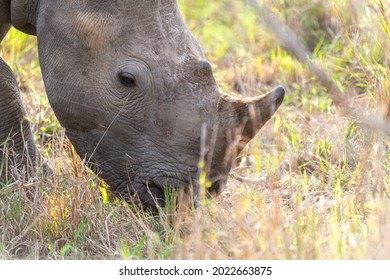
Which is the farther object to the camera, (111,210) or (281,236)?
(111,210)

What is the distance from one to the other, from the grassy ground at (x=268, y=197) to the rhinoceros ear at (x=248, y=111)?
0.73ft

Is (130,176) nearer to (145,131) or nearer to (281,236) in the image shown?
(145,131)

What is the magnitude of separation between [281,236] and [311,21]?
503 cm

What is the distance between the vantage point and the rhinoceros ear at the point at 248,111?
4609 mm

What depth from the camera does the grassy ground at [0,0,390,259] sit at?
401cm

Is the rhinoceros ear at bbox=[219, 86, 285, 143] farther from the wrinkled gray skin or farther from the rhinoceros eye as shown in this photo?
the rhinoceros eye

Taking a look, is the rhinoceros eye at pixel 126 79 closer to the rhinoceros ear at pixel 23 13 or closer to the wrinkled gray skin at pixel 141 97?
the wrinkled gray skin at pixel 141 97

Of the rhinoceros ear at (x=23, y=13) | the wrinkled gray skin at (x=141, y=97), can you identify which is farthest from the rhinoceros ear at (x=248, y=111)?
the rhinoceros ear at (x=23, y=13)

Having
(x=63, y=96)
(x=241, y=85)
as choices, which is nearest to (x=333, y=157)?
(x=241, y=85)

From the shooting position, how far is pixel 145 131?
469 centimetres

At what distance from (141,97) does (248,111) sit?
0.54 m

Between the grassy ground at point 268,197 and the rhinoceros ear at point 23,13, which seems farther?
the rhinoceros ear at point 23,13

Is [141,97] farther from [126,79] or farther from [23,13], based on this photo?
[23,13]
